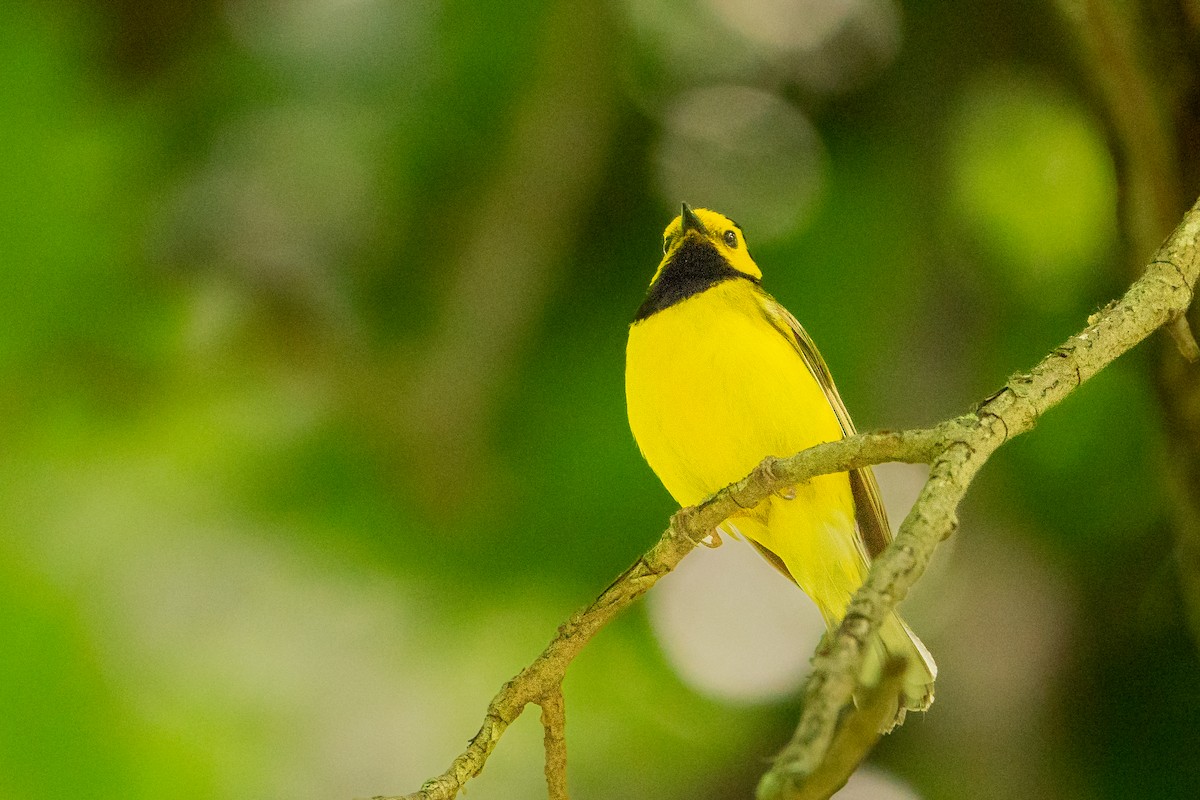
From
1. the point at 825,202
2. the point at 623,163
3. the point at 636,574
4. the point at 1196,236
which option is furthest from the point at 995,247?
the point at 636,574

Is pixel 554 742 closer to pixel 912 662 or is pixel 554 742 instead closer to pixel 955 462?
pixel 955 462

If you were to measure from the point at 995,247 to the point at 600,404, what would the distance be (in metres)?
1.55

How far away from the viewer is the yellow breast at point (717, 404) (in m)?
3.25

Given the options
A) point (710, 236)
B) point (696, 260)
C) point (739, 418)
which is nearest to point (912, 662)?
point (739, 418)

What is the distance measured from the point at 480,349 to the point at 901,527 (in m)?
2.99

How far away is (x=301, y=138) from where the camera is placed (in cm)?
471

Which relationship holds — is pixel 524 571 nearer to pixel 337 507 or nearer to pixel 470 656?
pixel 470 656

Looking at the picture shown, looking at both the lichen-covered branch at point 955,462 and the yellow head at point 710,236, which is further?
the yellow head at point 710,236

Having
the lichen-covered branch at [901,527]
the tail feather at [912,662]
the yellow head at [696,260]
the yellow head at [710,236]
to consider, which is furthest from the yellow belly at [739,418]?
the lichen-covered branch at [901,527]

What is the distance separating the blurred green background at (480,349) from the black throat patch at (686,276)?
1.76 feet

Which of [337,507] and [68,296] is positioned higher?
[68,296]

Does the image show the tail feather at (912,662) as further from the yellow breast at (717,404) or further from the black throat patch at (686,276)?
the black throat patch at (686,276)

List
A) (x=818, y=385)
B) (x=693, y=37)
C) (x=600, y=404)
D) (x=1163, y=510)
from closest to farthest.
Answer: (x=818, y=385)
(x=1163, y=510)
(x=600, y=404)
(x=693, y=37)

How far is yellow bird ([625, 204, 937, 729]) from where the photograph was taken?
10.7 feet
